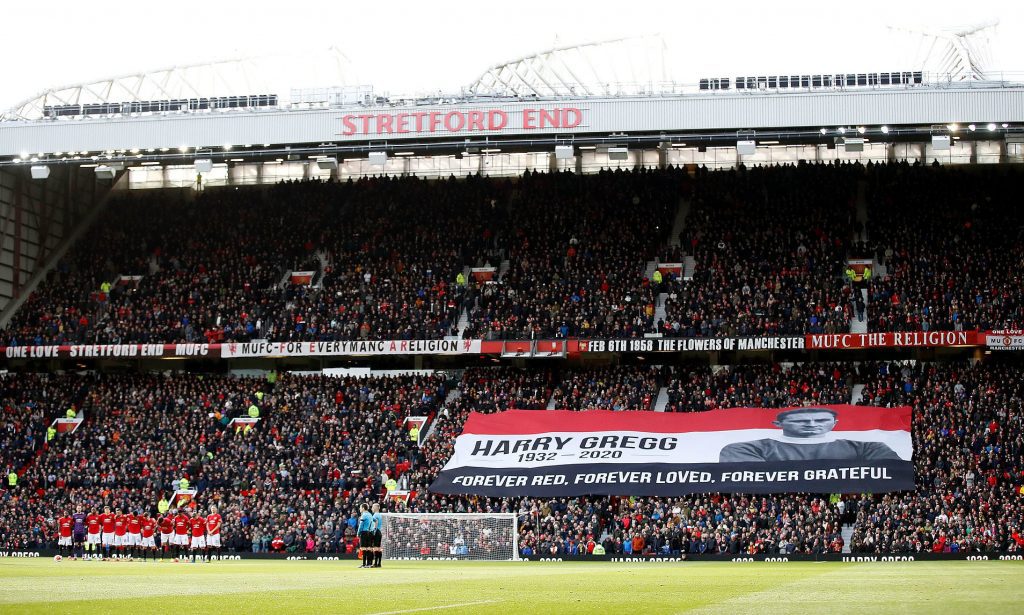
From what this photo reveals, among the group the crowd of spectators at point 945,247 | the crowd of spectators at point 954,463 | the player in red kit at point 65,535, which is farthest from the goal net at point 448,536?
the crowd of spectators at point 945,247

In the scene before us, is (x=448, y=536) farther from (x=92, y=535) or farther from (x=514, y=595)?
(x=514, y=595)

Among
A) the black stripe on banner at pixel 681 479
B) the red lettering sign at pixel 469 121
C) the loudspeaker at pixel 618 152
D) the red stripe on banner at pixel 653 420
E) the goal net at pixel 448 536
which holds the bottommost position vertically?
the goal net at pixel 448 536

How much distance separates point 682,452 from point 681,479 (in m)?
1.40

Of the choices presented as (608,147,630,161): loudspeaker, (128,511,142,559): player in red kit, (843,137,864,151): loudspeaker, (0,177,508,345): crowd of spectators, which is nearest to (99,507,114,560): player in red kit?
(128,511,142,559): player in red kit

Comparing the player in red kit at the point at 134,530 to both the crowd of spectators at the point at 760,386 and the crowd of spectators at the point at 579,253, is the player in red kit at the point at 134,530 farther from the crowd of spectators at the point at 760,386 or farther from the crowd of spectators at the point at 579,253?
the crowd of spectators at the point at 760,386

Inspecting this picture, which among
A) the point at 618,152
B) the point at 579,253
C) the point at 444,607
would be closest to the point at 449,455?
the point at 579,253

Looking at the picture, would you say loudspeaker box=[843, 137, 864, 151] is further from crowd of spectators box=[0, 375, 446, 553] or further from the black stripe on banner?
crowd of spectators box=[0, 375, 446, 553]

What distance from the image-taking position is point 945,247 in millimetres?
46531

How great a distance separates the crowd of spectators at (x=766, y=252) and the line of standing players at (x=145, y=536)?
727 inches

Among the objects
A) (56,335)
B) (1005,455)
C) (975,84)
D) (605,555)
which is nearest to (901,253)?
(975,84)

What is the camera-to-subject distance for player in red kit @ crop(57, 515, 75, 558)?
38188mm

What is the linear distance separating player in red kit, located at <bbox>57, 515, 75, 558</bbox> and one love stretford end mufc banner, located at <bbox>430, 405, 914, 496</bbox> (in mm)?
11758

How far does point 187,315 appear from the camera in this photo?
167 feet

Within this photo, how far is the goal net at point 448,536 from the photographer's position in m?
37.1
